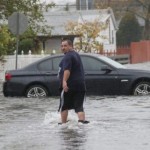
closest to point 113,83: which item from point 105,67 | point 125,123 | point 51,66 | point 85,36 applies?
point 105,67

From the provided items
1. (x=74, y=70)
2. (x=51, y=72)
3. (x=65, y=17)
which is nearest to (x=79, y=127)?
Answer: (x=74, y=70)

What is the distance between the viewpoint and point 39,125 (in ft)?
42.8

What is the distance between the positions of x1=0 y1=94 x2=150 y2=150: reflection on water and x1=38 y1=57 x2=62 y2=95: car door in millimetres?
1594

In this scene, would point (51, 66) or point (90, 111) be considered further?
point (51, 66)

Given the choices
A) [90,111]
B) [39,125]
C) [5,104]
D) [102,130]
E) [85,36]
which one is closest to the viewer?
[102,130]

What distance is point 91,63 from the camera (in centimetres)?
1978

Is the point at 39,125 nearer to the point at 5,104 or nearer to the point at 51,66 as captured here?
the point at 5,104

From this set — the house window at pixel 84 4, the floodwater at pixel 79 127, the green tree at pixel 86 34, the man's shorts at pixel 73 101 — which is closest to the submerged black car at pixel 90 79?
the floodwater at pixel 79 127

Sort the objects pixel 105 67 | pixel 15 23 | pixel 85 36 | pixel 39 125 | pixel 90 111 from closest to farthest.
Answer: pixel 39 125 → pixel 90 111 → pixel 105 67 → pixel 15 23 → pixel 85 36

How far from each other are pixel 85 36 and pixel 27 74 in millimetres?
34333

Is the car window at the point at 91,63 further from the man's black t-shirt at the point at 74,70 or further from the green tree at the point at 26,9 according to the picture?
the green tree at the point at 26,9

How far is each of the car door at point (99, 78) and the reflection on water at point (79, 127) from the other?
1.27 metres

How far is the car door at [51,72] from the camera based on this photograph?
19891 millimetres

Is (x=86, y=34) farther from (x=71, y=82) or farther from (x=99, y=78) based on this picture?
(x=71, y=82)
